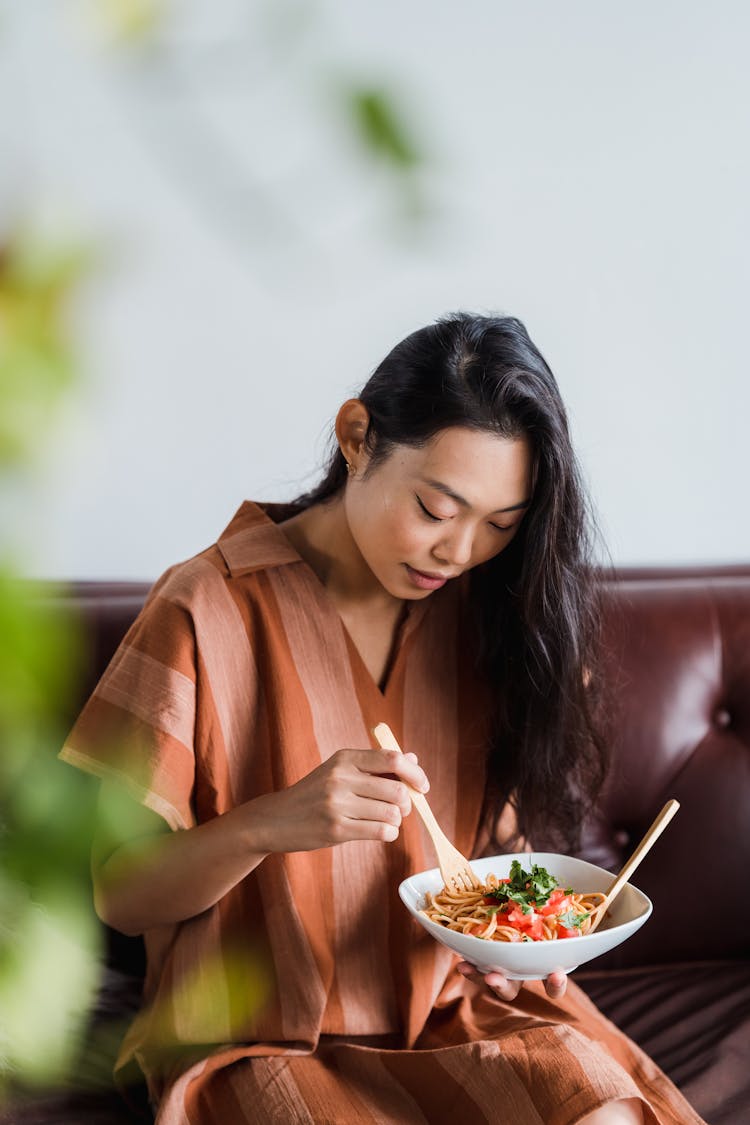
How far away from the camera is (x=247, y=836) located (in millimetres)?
1308

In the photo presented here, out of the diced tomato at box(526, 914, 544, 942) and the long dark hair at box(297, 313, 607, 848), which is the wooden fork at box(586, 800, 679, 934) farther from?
the long dark hair at box(297, 313, 607, 848)

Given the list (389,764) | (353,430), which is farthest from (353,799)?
(353,430)

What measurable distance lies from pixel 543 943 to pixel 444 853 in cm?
23

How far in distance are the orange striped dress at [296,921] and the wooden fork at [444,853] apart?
0.36 feet

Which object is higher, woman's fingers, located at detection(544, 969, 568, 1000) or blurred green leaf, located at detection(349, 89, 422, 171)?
blurred green leaf, located at detection(349, 89, 422, 171)

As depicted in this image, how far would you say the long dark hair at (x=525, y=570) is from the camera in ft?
4.64

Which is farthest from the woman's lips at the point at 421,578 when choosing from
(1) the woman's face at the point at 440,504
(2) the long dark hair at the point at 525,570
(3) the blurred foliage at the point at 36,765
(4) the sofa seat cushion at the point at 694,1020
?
(3) the blurred foliage at the point at 36,765

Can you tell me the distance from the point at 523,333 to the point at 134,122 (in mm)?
1326

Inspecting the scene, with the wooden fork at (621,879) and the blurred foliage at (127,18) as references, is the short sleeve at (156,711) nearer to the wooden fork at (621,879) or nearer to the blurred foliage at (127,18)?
the wooden fork at (621,879)

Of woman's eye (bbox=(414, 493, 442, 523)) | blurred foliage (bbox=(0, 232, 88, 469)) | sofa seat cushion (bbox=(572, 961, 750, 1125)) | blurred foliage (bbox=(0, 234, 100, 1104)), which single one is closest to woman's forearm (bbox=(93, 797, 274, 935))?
woman's eye (bbox=(414, 493, 442, 523))

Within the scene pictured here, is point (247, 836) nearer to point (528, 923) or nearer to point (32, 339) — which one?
point (528, 923)

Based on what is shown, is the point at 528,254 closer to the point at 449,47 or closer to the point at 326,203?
the point at 449,47

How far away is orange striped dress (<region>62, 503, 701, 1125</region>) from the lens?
1372 millimetres

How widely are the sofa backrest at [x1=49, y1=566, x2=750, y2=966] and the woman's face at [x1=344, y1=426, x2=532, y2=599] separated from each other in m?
0.48
